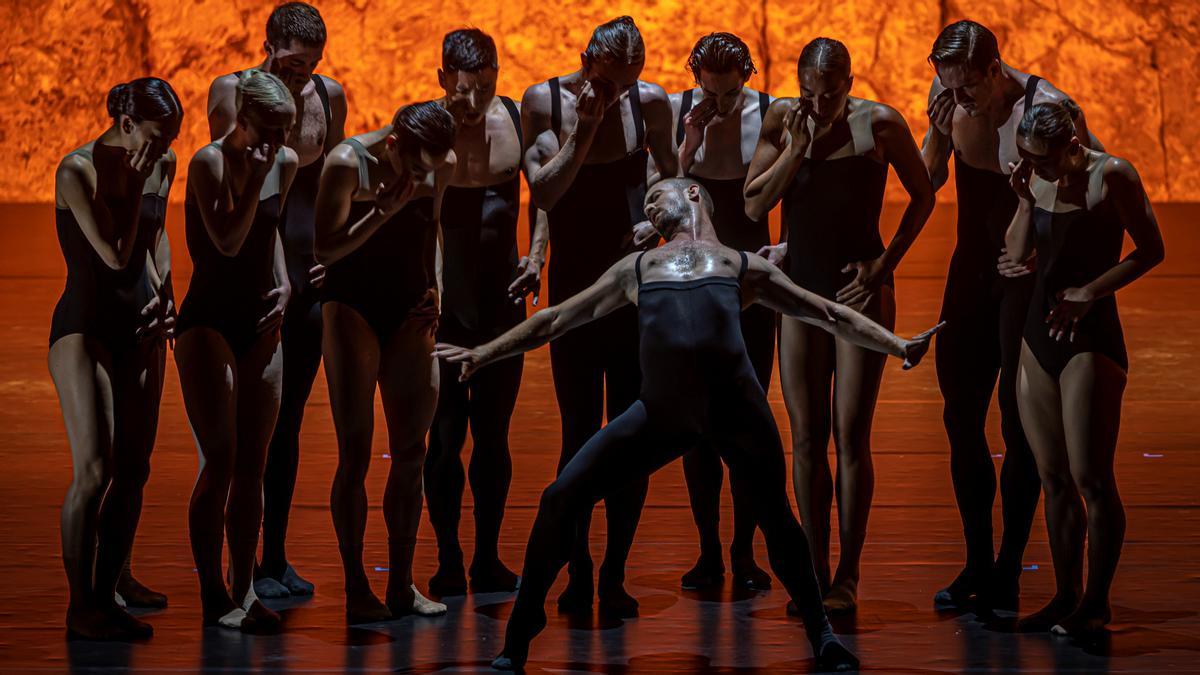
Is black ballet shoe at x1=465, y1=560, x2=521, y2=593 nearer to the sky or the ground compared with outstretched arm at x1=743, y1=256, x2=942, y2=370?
nearer to the ground

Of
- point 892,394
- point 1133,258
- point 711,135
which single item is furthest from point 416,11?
point 1133,258

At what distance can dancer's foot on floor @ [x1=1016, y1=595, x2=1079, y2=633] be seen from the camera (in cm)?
581

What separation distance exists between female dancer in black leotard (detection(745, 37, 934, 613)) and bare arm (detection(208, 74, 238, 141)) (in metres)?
1.65

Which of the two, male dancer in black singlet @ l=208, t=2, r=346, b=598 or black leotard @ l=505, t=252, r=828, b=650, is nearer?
black leotard @ l=505, t=252, r=828, b=650

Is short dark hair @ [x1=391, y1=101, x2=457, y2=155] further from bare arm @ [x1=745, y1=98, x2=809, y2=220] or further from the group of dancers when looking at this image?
bare arm @ [x1=745, y1=98, x2=809, y2=220]

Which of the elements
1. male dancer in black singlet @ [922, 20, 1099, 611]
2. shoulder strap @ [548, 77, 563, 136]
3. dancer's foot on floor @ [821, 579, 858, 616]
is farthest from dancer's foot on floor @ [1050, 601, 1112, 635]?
shoulder strap @ [548, 77, 563, 136]

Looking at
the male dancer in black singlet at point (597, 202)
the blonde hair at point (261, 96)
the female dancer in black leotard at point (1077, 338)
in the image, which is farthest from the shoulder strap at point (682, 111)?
the blonde hair at point (261, 96)

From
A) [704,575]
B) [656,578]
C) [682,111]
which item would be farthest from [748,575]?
[682,111]

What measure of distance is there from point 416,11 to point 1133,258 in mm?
12913

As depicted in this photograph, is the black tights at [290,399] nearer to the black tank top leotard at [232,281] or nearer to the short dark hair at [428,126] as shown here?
the black tank top leotard at [232,281]

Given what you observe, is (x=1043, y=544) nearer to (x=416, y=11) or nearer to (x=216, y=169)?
(x=216, y=169)

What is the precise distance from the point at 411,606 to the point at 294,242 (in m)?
1.29

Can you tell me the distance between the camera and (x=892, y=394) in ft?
32.5

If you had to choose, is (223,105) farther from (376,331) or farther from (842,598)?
(842,598)
